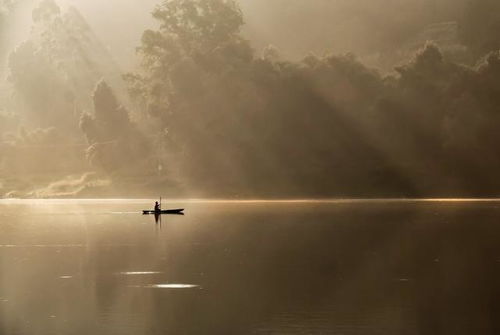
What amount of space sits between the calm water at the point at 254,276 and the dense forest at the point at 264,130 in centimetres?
4538

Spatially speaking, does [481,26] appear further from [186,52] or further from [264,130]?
[264,130]

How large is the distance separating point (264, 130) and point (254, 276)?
9021 centimetres

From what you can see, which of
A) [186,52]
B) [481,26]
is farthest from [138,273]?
[481,26]

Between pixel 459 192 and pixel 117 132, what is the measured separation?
49673 millimetres

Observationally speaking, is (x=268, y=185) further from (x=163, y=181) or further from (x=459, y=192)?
(x=459, y=192)

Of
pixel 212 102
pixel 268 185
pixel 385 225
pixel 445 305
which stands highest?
pixel 212 102

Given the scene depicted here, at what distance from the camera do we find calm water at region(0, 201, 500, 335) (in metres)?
41.6

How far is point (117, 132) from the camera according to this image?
156 meters

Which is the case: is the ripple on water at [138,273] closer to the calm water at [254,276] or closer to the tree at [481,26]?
the calm water at [254,276]

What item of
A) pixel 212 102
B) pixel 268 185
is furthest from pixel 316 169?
pixel 212 102

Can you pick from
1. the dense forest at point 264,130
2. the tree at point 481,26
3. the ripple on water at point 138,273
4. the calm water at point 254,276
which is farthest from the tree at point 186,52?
the ripple on water at point 138,273

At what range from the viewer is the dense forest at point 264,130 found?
142 m

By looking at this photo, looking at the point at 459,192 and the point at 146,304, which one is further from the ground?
the point at 459,192

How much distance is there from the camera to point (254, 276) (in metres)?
55.7
